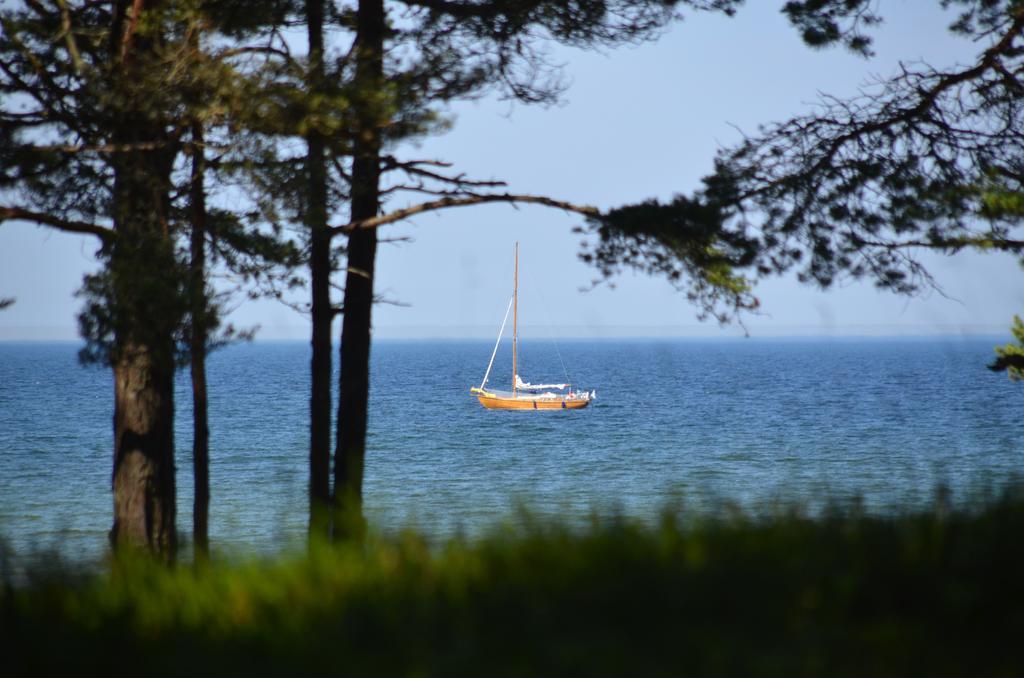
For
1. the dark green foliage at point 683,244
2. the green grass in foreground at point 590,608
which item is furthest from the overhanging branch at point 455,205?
the green grass in foreground at point 590,608

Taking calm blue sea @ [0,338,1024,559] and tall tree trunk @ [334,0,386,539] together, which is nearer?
tall tree trunk @ [334,0,386,539]

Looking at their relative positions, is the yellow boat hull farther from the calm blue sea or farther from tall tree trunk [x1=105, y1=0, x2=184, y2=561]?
tall tree trunk [x1=105, y1=0, x2=184, y2=561]

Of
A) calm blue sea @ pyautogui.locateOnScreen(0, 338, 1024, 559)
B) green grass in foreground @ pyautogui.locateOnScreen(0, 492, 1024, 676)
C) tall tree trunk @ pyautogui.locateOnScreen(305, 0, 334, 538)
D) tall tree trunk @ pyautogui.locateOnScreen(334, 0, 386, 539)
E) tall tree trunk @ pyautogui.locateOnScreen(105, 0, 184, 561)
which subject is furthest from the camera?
calm blue sea @ pyautogui.locateOnScreen(0, 338, 1024, 559)

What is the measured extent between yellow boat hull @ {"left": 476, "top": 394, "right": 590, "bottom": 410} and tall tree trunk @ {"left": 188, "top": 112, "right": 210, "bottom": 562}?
4285cm

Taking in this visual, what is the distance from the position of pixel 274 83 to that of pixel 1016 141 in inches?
267

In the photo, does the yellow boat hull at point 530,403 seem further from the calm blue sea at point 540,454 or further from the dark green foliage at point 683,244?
the dark green foliage at point 683,244

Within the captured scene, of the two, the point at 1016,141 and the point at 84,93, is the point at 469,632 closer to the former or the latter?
the point at 84,93

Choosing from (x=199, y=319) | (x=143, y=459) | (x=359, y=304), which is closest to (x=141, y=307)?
(x=199, y=319)

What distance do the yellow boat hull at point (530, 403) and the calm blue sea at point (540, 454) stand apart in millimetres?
686

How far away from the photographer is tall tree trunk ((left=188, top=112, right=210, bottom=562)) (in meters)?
7.16

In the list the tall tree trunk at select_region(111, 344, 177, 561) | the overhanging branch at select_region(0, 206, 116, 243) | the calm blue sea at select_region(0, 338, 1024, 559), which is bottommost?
the calm blue sea at select_region(0, 338, 1024, 559)

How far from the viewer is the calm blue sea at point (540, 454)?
18.6 meters

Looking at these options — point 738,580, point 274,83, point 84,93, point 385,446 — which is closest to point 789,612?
point 738,580

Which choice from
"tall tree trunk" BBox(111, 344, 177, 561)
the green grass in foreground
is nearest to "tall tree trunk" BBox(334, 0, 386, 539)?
"tall tree trunk" BBox(111, 344, 177, 561)
